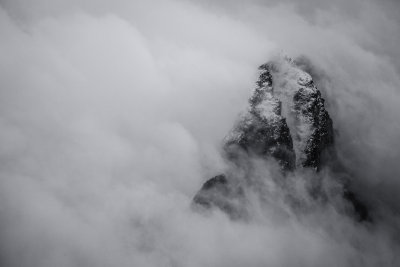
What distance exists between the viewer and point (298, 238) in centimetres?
13025

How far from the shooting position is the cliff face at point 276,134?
107m

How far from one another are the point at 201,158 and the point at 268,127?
2744 cm

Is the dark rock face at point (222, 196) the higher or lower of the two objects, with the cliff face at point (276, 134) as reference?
lower

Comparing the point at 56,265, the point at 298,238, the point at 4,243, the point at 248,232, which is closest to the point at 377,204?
the point at 298,238

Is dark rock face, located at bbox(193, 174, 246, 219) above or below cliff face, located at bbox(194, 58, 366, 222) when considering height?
below

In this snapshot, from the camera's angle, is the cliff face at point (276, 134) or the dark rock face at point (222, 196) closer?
the dark rock face at point (222, 196)

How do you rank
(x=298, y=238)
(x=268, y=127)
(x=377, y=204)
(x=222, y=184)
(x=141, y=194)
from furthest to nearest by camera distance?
(x=377, y=204), (x=298, y=238), (x=141, y=194), (x=268, y=127), (x=222, y=184)

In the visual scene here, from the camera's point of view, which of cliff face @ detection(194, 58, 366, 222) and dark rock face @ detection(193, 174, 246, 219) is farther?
cliff face @ detection(194, 58, 366, 222)

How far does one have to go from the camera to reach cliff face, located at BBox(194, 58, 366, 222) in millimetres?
106938

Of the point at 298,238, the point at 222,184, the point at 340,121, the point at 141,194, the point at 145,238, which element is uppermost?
the point at 340,121

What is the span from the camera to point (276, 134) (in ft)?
373

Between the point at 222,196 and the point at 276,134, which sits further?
the point at 276,134

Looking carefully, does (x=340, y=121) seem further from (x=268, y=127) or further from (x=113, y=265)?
(x=113, y=265)

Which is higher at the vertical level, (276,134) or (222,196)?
(276,134)
